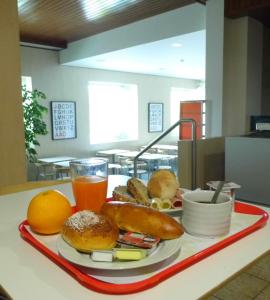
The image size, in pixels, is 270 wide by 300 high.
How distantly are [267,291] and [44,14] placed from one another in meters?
3.76

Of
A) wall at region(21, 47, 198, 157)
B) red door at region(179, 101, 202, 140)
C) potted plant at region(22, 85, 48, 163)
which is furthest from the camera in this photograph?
wall at region(21, 47, 198, 157)

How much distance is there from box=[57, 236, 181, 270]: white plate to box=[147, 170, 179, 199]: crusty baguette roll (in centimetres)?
21

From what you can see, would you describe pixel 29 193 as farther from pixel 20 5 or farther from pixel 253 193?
pixel 20 5

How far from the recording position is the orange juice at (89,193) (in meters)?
0.88

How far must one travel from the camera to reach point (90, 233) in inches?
24.2

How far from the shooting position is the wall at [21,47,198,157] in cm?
533

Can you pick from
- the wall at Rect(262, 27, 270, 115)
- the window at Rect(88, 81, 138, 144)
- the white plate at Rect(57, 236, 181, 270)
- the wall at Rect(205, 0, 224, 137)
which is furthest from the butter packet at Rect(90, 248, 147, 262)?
the window at Rect(88, 81, 138, 144)

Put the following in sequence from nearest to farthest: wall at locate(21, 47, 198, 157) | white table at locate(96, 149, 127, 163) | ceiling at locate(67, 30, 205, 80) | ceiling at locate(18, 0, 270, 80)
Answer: ceiling at locate(18, 0, 270, 80) < ceiling at locate(67, 30, 205, 80) < wall at locate(21, 47, 198, 157) < white table at locate(96, 149, 127, 163)

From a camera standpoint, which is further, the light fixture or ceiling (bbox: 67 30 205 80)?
the light fixture

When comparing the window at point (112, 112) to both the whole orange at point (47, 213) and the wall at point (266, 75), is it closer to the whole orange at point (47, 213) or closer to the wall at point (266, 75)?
the wall at point (266, 75)

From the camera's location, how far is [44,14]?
12.4ft

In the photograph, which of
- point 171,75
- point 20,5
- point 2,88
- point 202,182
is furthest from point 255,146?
point 171,75

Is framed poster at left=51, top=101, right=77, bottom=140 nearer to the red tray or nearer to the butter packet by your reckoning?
the red tray

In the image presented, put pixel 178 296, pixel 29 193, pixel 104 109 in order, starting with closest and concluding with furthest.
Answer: pixel 178 296
pixel 29 193
pixel 104 109
